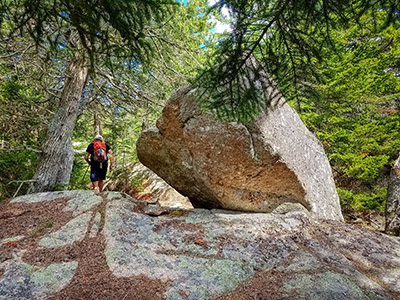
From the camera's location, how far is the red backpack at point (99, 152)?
6125 millimetres

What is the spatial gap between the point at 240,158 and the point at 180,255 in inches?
83.9

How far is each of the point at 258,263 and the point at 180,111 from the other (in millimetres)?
3020

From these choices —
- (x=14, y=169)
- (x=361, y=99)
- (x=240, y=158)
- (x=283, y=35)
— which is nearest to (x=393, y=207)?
(x=361, y=99)

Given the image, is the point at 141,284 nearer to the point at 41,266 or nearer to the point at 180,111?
the point at 41,266

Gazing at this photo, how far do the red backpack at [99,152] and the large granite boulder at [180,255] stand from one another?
1984 millimetres

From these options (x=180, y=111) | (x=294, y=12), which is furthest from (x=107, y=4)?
(x=180, y=111)

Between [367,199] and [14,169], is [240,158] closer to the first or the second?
[367,199]

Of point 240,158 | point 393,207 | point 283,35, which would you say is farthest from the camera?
point 393,207

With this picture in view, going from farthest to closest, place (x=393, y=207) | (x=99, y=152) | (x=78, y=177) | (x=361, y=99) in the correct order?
1. (x=78, y=177)
2. (x=361, y=99)
3. (x=99, y=152)
4. (x=393, y=207)

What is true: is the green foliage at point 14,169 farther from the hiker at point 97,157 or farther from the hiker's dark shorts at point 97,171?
the hiker's dark shorts at point 97,171

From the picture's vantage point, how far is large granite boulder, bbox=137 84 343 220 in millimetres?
4301

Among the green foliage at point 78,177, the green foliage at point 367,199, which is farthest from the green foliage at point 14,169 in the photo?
the green foliage at point 367,199

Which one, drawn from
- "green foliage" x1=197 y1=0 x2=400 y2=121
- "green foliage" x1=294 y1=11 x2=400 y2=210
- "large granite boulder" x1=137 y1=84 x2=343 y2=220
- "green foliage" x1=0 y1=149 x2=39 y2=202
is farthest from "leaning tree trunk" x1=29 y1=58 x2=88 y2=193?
"green foliage" x1=294 y1=11 x2=400 y2=210

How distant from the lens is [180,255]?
2.91 metres
